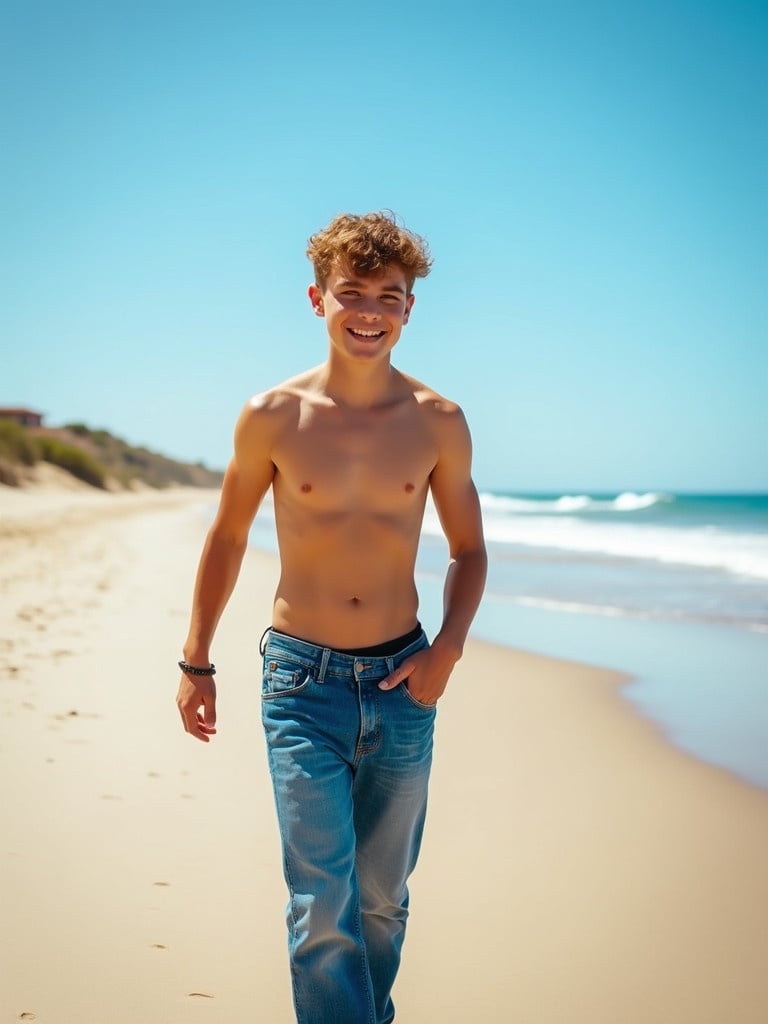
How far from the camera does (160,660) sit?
290 inches

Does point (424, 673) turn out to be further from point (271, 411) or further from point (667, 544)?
point (667, 544)

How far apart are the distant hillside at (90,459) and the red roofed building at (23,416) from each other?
6.64 ft

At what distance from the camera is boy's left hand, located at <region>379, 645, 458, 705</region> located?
252 cm

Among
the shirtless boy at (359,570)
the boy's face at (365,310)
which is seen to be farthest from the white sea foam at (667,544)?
the boy's face at (365,310)

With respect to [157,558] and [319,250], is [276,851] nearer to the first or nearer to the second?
[319,250]

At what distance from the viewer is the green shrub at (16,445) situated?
40219 millimetres

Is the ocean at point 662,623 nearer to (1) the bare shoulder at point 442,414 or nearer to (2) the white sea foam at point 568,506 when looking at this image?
(1) the bare shoulder at point 442,414

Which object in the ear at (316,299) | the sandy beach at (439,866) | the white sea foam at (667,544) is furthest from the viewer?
Result: the white sea foam at (667,544)

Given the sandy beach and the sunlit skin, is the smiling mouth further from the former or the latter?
the sandy beach

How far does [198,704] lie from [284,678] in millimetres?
333

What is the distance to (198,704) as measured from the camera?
8.82 feet

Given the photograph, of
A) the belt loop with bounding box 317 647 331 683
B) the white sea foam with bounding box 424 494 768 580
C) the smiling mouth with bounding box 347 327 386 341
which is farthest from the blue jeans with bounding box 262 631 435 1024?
the white sea foam with bounding box 424 494 768 580

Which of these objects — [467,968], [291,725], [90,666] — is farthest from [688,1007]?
[90,666]

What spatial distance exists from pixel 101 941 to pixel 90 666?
3818 millimetres
